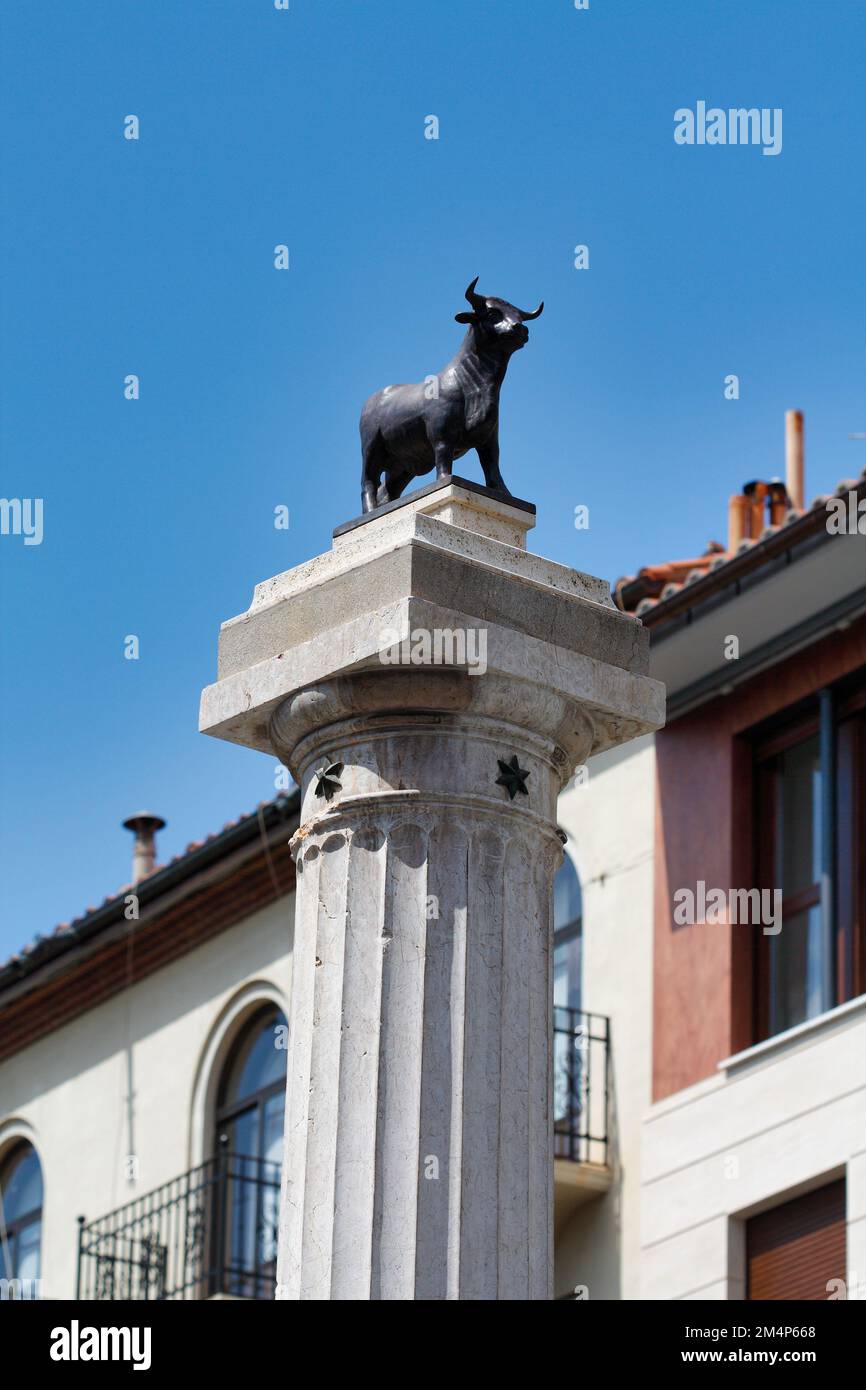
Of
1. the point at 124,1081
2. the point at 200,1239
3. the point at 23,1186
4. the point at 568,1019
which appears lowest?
the point at 200,1239

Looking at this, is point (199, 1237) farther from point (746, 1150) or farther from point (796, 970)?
point (796, 970)

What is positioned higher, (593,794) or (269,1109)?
(593,794)

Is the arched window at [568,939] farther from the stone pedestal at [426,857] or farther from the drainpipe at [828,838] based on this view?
the stone pedestal at [426,857]

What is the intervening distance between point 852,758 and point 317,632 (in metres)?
9.38

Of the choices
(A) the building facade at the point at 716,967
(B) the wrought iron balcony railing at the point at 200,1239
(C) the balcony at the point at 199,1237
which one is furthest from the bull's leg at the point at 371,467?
(B) the wrought iron balcony railing at the point at 200,1239

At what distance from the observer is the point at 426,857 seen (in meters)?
7.83

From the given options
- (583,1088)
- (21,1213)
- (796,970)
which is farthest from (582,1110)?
(21,1213)

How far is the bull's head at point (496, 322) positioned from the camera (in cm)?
890

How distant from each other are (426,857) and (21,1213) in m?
18.2

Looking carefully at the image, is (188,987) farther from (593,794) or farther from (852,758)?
(852,758)

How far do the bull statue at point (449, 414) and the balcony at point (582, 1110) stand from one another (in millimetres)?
9447

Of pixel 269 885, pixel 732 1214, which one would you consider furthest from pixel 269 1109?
pixel 732 1214

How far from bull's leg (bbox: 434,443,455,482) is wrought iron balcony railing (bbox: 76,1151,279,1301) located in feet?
40.3

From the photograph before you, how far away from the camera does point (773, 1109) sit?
16.9 meters
